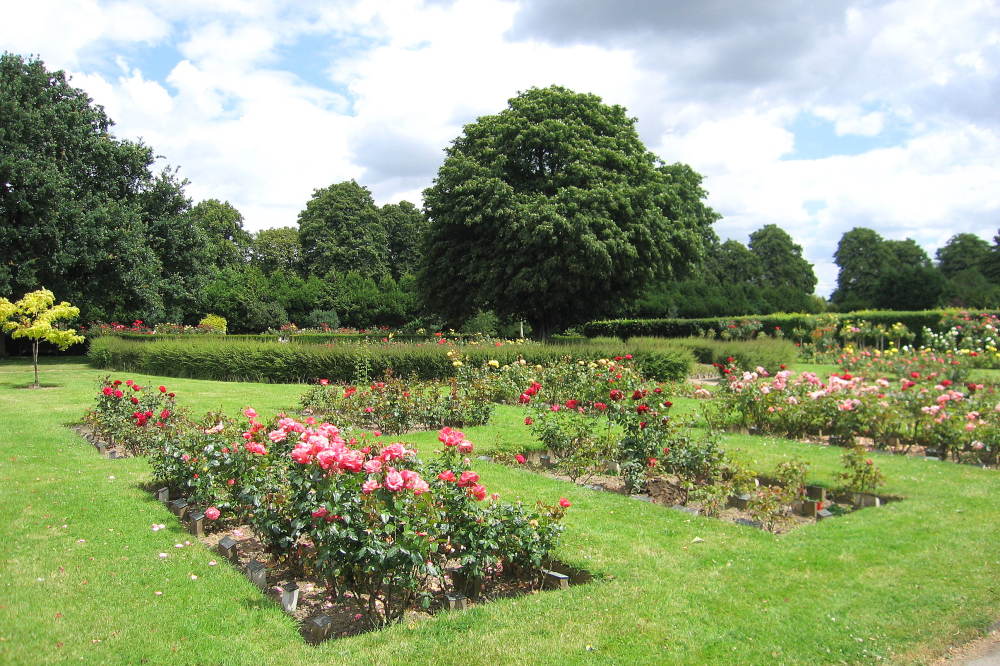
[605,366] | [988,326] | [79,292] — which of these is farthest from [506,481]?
[79,292]

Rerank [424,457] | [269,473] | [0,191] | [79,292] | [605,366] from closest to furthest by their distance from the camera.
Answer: [269,473]
[424,457]
[605,366]
[0,191]
[79,292]

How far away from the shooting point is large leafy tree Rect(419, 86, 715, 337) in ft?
67.4

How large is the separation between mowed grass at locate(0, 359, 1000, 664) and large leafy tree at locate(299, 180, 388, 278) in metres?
43.7

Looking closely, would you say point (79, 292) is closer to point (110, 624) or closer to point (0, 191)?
point (0, 191)

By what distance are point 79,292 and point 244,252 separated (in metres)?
32.3

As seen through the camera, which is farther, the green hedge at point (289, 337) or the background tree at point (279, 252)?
the background tree at point (279, 252)

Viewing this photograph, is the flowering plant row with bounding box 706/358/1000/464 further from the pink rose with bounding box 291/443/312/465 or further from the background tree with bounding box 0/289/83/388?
the background tree with bounding box 0/289/83/388

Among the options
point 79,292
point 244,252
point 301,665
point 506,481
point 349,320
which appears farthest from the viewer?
point 244,252

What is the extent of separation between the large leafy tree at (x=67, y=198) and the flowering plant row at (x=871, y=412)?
68.4ft

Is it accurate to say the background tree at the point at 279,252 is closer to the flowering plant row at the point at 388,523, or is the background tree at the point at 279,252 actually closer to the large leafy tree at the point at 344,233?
the large leafy tree at the point at 344,233

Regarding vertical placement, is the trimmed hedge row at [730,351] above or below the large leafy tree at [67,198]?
below

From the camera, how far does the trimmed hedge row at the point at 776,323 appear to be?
23828mm

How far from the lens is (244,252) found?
54.9 meters

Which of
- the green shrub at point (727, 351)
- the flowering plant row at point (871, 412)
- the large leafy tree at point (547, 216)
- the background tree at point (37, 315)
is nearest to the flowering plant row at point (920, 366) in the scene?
the green shrub at point (727, 351)
